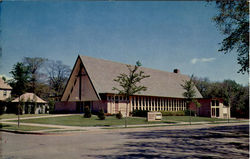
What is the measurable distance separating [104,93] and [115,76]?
6.76 meters

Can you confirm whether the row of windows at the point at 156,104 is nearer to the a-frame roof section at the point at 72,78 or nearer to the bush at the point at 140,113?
the bush at the point at 140,113

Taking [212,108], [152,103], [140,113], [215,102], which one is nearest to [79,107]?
[140,113]

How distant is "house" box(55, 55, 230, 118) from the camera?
34.6m

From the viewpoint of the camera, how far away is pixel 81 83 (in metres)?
37.1

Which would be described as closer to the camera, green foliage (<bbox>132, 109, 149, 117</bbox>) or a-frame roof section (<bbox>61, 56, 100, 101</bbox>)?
green foliage (<bbox>132, 109, 149, 117</bbox>)

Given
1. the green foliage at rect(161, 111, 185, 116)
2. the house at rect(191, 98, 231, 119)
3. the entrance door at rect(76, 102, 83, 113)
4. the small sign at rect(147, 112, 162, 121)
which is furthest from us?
the house at rect(191, 98, 231, 119)

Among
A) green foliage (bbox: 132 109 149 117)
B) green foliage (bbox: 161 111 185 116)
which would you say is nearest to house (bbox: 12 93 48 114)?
green foliage (bbox: 132 109 149 117)

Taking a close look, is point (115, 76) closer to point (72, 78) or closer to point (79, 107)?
point (72, 78)

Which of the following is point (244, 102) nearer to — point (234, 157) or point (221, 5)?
point (221, 5)

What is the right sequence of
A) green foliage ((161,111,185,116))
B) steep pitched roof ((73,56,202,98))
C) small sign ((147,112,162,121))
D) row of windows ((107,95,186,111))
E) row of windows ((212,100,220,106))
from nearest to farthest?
small sign ((147,112,162,121)), steep pitched roof ((73,56,202,98)), row of windows ((107,95,186,111)), green foliage ((161,111,185,116)), row of windows ((212,100,220,106))

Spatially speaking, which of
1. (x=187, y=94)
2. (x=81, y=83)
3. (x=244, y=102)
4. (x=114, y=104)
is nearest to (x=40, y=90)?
(x=81, y=83)

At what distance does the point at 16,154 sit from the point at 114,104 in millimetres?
26454

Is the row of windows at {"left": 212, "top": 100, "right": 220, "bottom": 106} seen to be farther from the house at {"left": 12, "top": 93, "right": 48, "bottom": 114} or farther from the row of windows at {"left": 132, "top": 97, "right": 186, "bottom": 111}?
the house at {"left": 12, "top": 93, "right": 48, "bottom": 114}

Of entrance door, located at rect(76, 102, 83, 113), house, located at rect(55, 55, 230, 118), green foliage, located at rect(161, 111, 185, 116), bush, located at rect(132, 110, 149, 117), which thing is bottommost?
green foliage, located at rect(161, 111, 185, 116)
